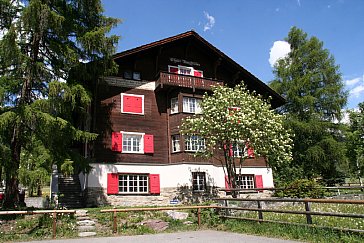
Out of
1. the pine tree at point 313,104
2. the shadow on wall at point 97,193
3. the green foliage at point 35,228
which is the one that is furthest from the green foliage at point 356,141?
the green foliage at point 35,228

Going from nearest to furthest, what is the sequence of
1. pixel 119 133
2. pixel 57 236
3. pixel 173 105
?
1. pixel 57 236
2. pixel 119 133
3. pixel 173 105

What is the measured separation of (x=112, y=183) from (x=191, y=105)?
7.63 m

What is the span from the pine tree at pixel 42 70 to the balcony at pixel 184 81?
17.6 feet

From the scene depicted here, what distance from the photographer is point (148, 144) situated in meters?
21.3

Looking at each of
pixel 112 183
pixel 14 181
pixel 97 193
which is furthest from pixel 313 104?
pixel 14 181

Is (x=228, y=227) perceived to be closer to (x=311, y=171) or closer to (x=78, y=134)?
(x=78, y=134)

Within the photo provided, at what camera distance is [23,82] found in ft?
46.8

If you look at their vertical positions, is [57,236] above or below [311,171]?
below

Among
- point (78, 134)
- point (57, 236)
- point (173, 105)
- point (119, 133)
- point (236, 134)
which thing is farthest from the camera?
point (173, 105)

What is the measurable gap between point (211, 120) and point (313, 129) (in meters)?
15.8

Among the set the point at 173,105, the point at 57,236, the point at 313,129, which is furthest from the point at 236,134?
the point at 313,129

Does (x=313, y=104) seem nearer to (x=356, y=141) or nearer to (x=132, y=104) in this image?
(x=356, y=141)

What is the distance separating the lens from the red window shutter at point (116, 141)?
20203 mm

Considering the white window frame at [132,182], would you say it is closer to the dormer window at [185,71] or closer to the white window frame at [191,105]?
the white window frame at [191,105]
